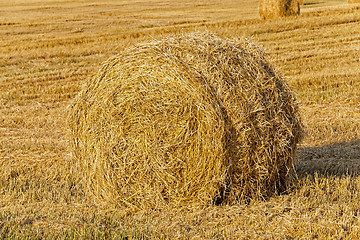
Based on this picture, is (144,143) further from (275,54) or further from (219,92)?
(275,54)

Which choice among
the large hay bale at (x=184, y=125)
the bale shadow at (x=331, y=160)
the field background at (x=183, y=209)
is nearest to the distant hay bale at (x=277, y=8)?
the field background at (x=183, y=209)

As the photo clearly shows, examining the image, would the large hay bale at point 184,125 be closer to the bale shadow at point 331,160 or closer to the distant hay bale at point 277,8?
the bale shadow at point 331,160

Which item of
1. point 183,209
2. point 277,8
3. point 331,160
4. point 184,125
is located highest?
point 277,8

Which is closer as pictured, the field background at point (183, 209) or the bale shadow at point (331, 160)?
the field background at point (183, 209)

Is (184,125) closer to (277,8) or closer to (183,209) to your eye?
(183,209)

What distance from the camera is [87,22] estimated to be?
73.7 ft

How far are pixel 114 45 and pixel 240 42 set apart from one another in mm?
11263

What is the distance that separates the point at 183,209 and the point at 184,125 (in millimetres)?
875

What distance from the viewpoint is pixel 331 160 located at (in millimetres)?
6578

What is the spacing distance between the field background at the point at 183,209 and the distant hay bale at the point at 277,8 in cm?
50

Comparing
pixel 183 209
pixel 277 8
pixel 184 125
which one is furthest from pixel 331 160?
pixel 277 8

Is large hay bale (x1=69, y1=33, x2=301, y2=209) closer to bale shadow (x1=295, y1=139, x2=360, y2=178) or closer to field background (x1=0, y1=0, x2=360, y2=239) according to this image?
field background (x1=0, y1=0, x2=360, y2=239)

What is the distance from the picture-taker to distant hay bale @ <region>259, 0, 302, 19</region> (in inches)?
786

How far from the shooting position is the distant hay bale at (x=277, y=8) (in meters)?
20.0
